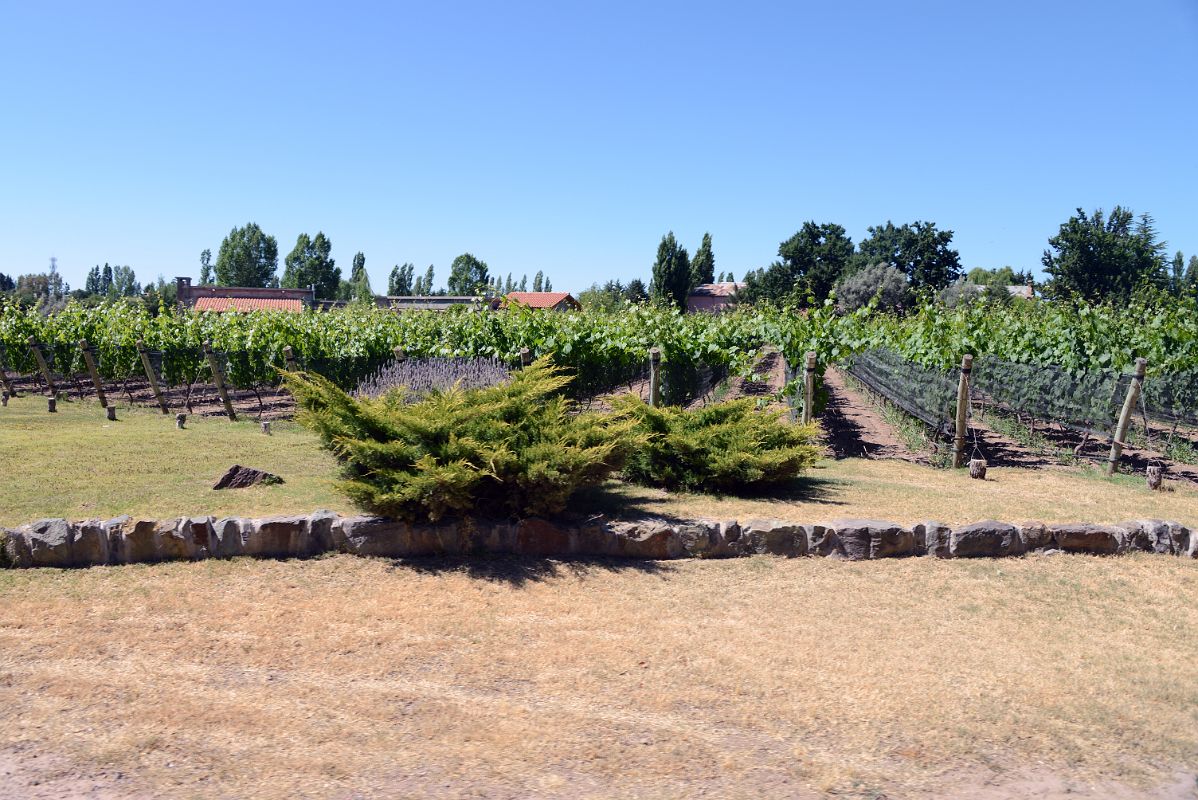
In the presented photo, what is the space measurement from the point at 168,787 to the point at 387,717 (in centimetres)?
107

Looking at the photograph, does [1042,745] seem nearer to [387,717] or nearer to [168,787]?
[387,717]

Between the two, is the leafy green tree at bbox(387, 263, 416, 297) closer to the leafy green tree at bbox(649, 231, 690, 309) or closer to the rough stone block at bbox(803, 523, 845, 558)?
the leafy green tree at bbox(649, 231, 690, 309)

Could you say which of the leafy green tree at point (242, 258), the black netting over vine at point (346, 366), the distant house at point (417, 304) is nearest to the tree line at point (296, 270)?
the leafy green tree at point (242, 258)

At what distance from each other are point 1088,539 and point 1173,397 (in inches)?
277

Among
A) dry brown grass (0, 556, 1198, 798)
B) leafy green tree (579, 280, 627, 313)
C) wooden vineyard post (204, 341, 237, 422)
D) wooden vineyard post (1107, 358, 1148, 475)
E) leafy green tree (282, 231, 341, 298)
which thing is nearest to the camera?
dry brown grass (0, 556, 1198, 798)

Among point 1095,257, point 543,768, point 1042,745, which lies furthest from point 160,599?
point 1095,257

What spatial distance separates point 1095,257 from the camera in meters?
56.9

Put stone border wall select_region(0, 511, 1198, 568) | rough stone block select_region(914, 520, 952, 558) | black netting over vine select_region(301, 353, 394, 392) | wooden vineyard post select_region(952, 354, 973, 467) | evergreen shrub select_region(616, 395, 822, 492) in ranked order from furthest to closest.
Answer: black netting over vine select_region(301, 353, 394, 392)
wooden vineyard post select_region(952, 354, 973, 467)
evergreen shrub select_region(616, 395, 822, 492)
rough stone block select_region(914, 520, 952, 558)
stone border wall select_region(0, 511, 1198, 568)

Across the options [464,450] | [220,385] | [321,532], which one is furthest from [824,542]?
[220,385]

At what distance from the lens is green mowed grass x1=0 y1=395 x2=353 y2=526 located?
7.51 meters

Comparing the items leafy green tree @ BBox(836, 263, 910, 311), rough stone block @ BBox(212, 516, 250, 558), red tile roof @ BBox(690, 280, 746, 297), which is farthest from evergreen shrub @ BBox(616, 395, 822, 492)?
red tile roof @ BBox(690, 280, 746, 297)

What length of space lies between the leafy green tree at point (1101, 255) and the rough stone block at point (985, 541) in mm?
52024

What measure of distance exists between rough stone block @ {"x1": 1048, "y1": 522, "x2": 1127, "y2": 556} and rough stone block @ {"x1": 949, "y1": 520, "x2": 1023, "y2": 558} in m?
0.39

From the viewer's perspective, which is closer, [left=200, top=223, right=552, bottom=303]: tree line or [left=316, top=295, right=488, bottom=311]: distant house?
[left=316, top=295, right=488, bottom=311]: distant house
